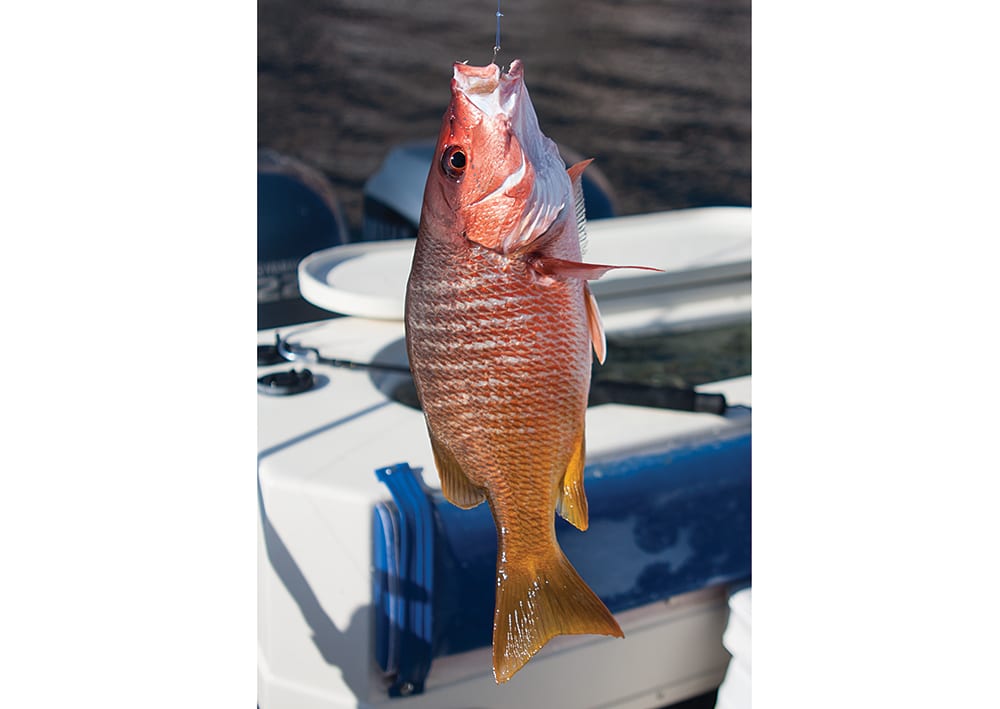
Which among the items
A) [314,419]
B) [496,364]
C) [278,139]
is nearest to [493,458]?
[496,364]

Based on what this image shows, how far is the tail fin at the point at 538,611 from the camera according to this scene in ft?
2.71

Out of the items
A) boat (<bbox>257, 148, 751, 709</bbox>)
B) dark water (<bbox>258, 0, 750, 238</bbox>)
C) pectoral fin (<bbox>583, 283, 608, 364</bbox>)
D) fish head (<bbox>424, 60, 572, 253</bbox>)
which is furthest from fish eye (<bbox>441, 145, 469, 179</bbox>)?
dark water (<bbox>258, 0, 750, 238</bbox>)

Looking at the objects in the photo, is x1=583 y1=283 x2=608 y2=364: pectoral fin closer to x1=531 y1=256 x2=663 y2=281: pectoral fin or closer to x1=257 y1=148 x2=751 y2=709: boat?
x1=531 y1=256 x2=663 y2=281: pectoral fin

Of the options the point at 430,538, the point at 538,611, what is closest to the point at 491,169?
the point at 538,611

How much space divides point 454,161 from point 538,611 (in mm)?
392

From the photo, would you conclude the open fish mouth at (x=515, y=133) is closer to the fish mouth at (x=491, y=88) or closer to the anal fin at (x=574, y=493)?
the fish mouth at (x=491, y=88)

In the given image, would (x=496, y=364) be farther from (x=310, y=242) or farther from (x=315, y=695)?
(x=310, y=242)

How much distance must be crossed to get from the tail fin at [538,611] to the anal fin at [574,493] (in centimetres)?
4

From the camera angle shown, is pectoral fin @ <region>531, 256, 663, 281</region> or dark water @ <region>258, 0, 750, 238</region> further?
dark water @ <region>258, 0, 750, 238</region>

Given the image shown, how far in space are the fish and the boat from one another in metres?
0.70

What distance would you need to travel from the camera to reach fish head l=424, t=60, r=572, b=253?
76cm

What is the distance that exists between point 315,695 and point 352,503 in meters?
0.34

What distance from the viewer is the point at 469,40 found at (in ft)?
20.2
